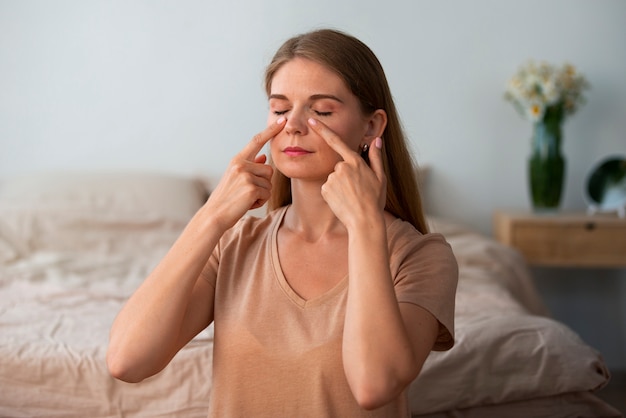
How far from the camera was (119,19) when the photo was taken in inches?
151

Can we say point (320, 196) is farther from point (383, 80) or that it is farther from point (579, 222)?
point (579, 222)

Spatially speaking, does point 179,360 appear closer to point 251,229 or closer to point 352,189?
point 251,229

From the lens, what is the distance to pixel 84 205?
3.32m

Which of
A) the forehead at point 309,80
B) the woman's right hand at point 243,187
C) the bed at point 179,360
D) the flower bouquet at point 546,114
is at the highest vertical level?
the forehead at point 309,80

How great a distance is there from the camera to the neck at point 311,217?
1442mm

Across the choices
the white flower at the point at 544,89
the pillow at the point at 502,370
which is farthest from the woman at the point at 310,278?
the white flower at the point at 544,89

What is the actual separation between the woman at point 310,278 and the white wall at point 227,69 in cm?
248

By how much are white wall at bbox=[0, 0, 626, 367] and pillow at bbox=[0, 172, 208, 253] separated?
304 millimetres

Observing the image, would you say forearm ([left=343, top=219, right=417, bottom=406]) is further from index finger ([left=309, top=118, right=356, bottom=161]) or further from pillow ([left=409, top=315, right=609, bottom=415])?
pillow ([left=409, top=315, right=609, bottom=415])

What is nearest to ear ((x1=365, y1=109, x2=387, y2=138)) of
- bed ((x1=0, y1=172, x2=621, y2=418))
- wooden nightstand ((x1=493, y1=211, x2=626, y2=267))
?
bed ((x1=0, y1=172, x2=621, y2=418))

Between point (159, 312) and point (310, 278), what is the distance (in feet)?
0.83

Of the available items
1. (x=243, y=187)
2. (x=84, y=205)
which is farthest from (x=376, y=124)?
(x=84, y=205)

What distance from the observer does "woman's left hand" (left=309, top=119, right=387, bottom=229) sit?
4.08 ft

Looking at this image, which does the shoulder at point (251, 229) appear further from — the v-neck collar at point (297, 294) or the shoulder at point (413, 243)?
the shoulder at point (413, 243)
